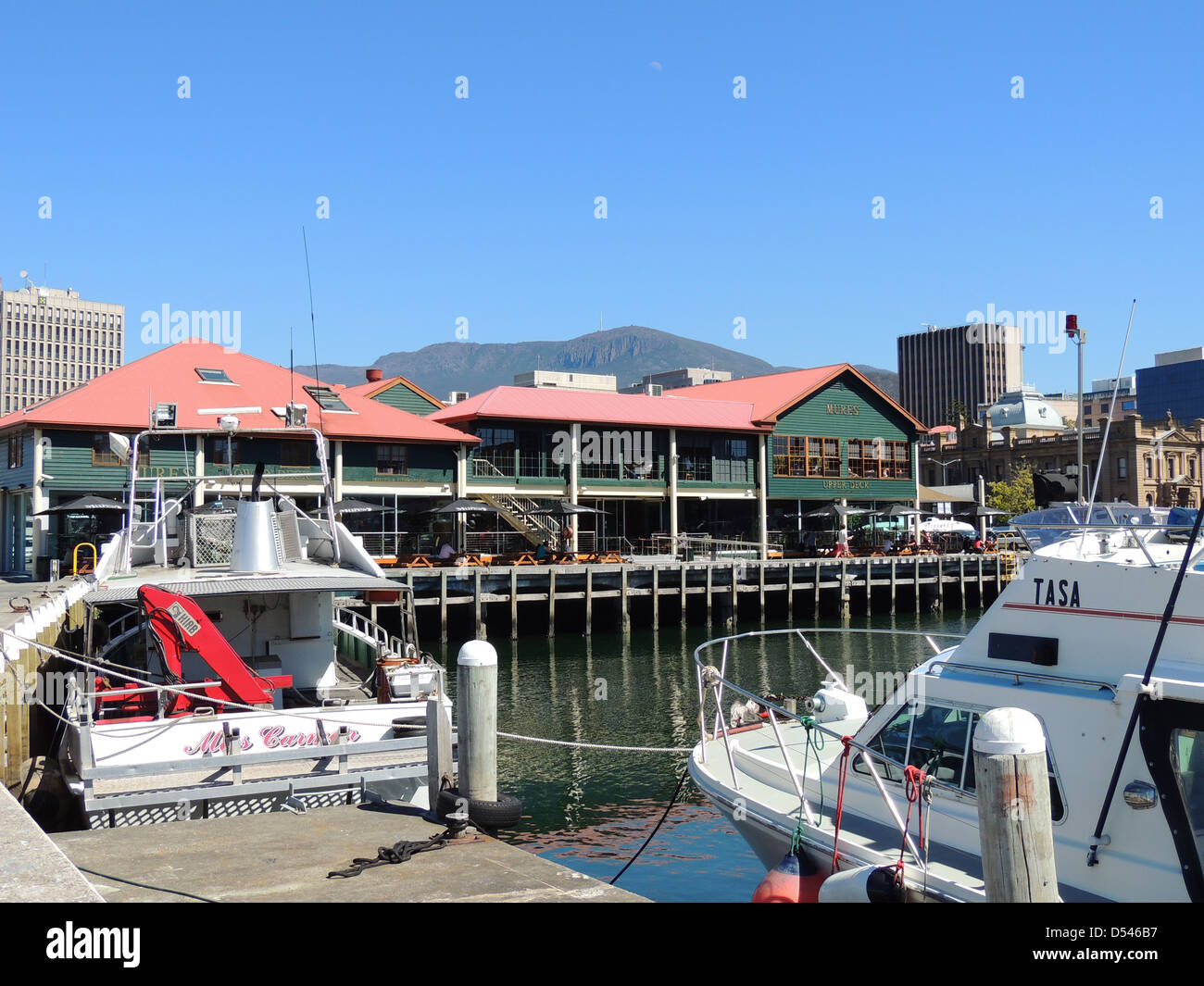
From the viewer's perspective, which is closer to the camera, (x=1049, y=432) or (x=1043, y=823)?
(x=1043, y=823)

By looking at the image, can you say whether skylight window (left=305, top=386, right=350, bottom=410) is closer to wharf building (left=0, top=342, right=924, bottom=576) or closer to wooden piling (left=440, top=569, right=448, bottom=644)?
wharf building (left=0, top=342, right=924, bottom=576)

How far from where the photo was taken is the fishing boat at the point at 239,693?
11797 mm

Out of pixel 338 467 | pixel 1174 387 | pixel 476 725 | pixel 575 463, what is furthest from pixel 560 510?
pixel 1174 387

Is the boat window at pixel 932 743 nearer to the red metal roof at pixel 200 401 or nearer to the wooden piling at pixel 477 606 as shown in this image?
the wooden piling at pixel 477 606

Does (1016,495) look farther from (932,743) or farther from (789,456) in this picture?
(932,743)

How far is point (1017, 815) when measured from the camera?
587 cm

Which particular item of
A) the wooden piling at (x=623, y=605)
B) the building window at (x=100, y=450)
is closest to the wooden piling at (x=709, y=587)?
the wooden piling at (x=623, y=605)

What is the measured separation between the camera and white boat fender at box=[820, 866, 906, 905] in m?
7.35

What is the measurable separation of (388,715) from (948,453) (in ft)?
290

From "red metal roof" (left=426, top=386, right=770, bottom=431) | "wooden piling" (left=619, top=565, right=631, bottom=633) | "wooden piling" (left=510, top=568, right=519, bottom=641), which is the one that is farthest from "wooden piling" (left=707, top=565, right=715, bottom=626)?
"red metal roof" (left=426, top=386, right=770, bottom=431)

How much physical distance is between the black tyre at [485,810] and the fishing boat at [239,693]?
3.95 feet

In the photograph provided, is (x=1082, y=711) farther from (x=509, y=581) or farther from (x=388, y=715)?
(x=509, y=581)
